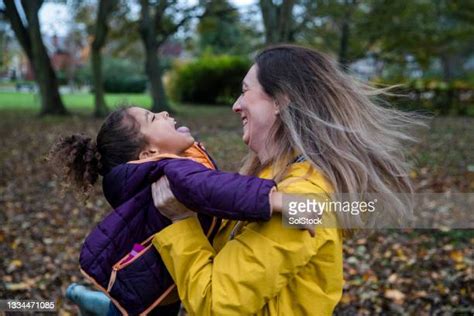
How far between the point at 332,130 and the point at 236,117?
17409mm

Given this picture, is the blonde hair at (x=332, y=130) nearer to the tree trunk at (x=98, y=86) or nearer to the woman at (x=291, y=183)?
the woman at (x=291, y=183)

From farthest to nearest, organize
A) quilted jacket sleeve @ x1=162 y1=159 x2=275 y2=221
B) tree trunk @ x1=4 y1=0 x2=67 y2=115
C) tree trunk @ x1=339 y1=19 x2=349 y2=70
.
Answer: tree trunk @ x1=339 y1=19 x2=349 y2=70
tree trunk @ x1=4 y1=0 x2=67 y2=115
quilted jacket sleeve @ x1=162 y1=159 x2=275 y2=221

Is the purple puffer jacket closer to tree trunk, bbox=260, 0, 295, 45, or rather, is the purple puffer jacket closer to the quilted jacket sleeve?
the quilted jacket sleeve

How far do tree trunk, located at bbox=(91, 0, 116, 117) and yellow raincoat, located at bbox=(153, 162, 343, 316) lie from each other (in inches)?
688

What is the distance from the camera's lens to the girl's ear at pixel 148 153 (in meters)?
1.97

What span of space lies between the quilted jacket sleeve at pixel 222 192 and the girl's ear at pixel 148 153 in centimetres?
34

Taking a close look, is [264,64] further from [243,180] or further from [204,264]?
[204,264]

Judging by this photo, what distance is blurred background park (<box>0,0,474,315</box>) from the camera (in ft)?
15.2

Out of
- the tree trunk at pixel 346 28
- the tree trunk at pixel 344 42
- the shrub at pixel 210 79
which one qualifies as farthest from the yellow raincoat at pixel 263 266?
the shrub at pixel 210 79

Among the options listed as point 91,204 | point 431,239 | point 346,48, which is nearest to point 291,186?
point 431,239

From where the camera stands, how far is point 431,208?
6.77 m

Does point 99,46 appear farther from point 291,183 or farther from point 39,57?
point 291,183

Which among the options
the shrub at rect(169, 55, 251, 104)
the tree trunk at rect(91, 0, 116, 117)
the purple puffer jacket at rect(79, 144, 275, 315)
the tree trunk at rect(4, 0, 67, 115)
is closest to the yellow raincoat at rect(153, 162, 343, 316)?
the purple puffer jacket at rect(79, 144, 275, 315)

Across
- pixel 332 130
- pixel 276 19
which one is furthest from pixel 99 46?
pixel 332 130
